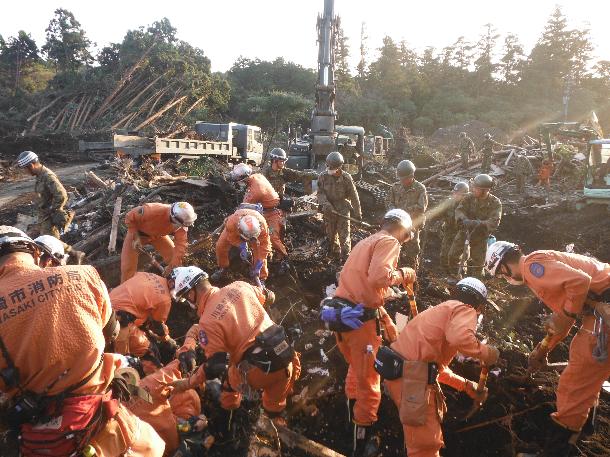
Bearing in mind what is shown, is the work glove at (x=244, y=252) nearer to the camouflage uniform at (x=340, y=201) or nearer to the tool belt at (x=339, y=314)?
the camouflage uniform at (x=340, y=201)

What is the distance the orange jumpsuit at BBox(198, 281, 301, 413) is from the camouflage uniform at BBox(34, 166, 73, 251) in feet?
14.2

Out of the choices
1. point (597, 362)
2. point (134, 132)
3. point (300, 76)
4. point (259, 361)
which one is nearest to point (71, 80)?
point (134, 132)

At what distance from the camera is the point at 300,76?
1358 inches

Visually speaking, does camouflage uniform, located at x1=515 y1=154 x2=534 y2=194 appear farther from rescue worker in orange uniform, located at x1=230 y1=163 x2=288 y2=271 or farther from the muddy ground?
rescue worker in orange uniform, located at x1=230 y1=163 x2=288 y2=271

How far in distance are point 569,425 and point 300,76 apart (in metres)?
35.0

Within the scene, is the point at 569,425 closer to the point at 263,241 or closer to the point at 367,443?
the point at 367,443

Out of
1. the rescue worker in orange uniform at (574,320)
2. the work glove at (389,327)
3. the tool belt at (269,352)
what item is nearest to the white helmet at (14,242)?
the tool belt at (269,352)

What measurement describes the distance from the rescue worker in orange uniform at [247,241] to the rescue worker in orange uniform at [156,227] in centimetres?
53

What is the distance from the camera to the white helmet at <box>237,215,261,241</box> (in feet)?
16.6

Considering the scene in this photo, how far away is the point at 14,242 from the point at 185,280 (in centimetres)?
149

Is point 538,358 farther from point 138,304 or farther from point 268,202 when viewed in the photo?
point 268,202

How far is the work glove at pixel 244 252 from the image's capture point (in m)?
5.84

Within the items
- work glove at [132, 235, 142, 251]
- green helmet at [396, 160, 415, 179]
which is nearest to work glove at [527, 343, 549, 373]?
Answer: green helmet at [396, 160, 415, 179]

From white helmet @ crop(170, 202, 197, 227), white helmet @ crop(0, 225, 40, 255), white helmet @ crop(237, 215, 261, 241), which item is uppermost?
white helmet @ crop(0, 225, 40, 255)
